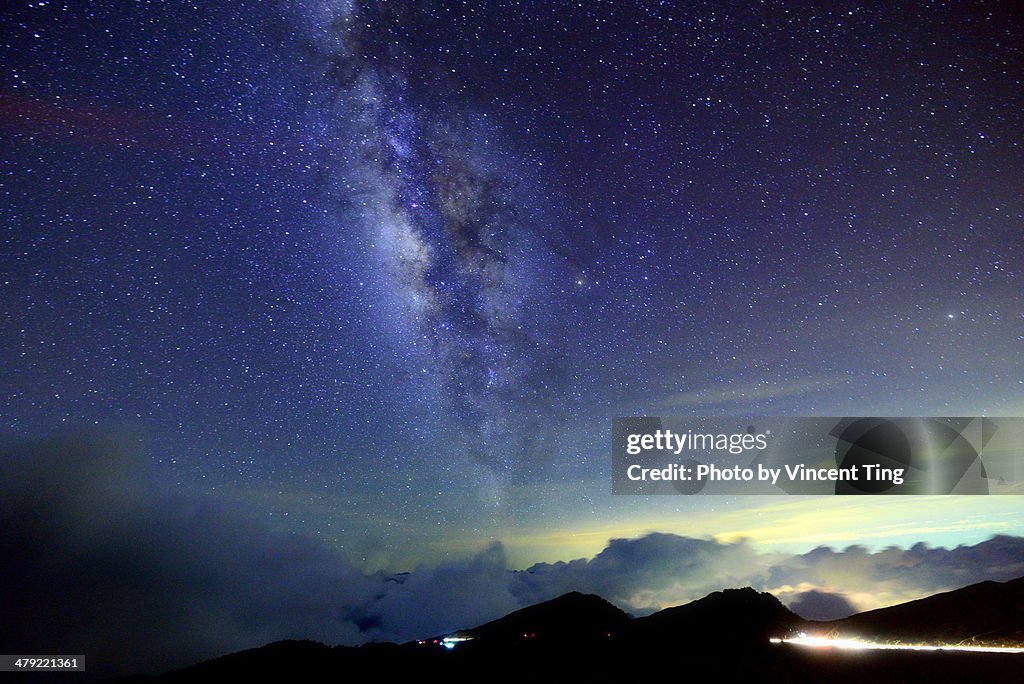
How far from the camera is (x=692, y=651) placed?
48312mm

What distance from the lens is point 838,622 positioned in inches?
3693

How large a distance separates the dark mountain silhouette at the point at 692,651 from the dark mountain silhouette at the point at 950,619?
208 millimetres

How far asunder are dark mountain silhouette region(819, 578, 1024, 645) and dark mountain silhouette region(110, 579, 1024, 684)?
0.21 metres

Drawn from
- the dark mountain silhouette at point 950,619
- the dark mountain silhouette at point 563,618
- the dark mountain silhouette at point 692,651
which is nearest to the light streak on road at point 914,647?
the dark mountain silhouette at point 692,651

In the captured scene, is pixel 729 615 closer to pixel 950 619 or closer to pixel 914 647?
pixel 950 619

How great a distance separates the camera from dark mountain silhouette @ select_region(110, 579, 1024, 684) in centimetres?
3250

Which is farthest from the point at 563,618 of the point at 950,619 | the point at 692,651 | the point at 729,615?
the point at 692,651

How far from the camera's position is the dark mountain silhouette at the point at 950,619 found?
6594cm

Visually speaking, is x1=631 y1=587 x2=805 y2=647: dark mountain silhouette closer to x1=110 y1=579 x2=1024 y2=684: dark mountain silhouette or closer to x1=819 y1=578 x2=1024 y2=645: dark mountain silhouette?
x1=110 y1=579 x2=1024 y2=684: dark mountain silhouette

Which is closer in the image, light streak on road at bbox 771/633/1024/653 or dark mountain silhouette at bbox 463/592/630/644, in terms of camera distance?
light streak on road at bbox 771/633/1024/653

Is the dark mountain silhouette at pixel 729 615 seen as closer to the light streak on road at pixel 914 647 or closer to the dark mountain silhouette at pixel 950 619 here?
the dark mountain silhouette at pixel 950 619

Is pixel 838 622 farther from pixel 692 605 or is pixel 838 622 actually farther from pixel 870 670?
pixel 870 670

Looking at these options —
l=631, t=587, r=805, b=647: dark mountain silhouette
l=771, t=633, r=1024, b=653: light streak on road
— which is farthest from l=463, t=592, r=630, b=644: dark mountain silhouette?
l=771, t=633, r=1024, b=653: light streak on road

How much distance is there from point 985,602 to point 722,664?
7167 centimetres
